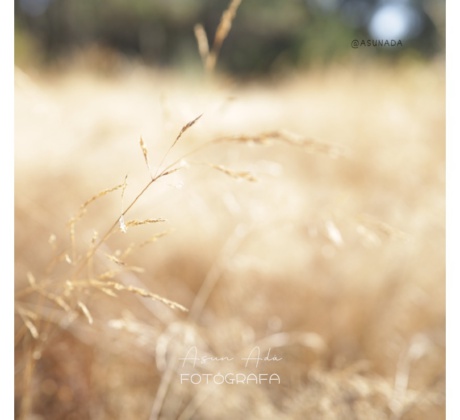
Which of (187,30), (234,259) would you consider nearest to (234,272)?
(234,259)

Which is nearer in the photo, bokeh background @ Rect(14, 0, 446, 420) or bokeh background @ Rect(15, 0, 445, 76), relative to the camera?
bokeh background @ Rect(14, 0, 446, 420)

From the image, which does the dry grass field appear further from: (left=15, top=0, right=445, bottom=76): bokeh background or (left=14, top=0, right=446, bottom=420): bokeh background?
(left=15, top=0, right=445, bottom=76): bokeh background

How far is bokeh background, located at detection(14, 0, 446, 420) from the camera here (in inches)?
37.1

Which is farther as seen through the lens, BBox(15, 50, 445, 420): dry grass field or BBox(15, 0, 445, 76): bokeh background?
BBox(15, 0, 445, 76): bokeh background

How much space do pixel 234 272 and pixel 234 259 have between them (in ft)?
0.64

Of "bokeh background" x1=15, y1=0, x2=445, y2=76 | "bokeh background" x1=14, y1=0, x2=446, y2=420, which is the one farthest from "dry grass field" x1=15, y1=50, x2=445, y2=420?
"bokeh background" x1=15, y1=0, x2=445, y2=76

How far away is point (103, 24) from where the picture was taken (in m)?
7.98

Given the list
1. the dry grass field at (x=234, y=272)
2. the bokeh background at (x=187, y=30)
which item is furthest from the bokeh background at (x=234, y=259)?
the bokeh background at (x=187, y=30)

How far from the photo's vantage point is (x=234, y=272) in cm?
130

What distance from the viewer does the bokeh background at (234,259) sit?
94 cm

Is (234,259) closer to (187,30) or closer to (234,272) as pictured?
(234,272)

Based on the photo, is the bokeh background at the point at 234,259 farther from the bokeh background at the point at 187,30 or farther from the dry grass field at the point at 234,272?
the bokeh background at the point at 187,30

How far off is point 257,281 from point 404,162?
697 millimetres
